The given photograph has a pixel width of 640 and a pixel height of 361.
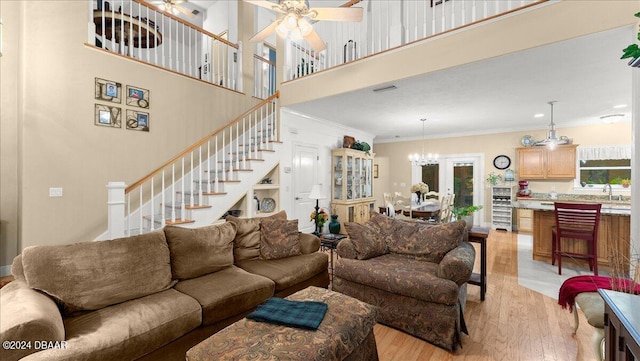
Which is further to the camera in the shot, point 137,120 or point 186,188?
point 186,188

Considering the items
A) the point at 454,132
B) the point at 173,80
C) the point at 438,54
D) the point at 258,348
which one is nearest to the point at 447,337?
the point at 258,348

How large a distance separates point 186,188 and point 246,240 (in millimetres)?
2349

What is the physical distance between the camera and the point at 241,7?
18.4ft

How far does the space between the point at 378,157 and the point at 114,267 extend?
26.0 feet

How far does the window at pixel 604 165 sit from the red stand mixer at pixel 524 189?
0.98 m

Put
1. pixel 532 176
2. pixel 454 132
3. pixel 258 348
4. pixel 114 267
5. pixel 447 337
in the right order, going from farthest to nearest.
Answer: pixel 454 132 < pixel 532 176 < pixel 447 337 < pixel 114 267 < pixel 258 348

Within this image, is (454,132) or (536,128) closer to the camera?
(536,128)

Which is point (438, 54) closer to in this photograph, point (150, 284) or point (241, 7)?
point (150, 284)

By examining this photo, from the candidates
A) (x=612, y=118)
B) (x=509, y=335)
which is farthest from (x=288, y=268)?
(x=612, y=118)

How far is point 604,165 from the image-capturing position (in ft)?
19.5

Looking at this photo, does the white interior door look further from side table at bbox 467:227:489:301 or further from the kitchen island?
the kitchen island

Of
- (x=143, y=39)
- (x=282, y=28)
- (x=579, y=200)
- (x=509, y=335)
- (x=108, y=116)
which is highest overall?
(x=143, y=39)

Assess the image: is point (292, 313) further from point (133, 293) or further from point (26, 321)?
point (26, 321)

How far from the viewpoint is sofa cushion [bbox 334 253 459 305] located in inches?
84.1
